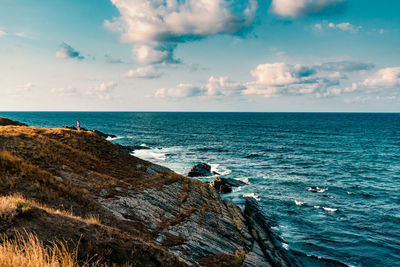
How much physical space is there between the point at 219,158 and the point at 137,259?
58154 mm

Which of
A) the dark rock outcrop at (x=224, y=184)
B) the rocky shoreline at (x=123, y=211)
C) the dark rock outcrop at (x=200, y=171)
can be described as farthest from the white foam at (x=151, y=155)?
the rocky shoreline at (x=123, y=211)

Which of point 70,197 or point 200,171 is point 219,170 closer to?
point 200,171

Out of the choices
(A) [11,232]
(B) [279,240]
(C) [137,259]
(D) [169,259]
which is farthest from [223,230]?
(A) [11,232]

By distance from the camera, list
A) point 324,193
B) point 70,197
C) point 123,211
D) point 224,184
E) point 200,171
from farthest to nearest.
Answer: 1. point 200,171
2. point 224,184
3. point 324,193
4. point 123,211
5. point 70,197

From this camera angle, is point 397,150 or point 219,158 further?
point 397,150

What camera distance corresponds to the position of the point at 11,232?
25.1ft

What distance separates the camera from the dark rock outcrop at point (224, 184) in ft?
128

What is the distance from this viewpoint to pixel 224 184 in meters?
40.3

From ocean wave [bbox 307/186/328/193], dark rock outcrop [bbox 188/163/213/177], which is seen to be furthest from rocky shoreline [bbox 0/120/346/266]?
dark rock outcrop [bbox 188/163/213/177]

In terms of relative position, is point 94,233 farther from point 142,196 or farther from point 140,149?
point 140,149

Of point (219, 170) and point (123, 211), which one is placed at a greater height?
point (123, 211)

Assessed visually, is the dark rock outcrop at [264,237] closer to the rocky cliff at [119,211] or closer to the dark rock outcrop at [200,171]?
the rocky cliff at [119,211]

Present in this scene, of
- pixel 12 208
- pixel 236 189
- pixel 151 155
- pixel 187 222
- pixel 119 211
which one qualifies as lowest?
pixel 236 189

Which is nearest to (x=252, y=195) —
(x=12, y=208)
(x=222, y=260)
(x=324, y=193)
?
(x=324, y=193)
